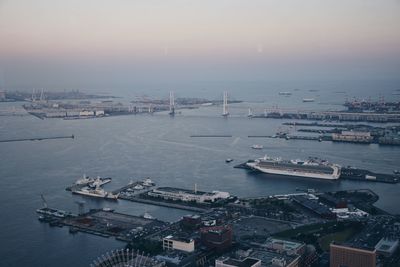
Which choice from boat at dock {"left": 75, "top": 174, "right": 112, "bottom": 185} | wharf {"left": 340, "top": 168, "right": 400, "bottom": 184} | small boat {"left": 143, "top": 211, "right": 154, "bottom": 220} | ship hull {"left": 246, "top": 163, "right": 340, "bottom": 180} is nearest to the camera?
small boat {"left": 143, "top": 211, "right": 154, "bottom": 220}

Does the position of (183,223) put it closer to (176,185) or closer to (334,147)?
(176,185)

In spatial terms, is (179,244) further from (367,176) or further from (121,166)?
(121,166)

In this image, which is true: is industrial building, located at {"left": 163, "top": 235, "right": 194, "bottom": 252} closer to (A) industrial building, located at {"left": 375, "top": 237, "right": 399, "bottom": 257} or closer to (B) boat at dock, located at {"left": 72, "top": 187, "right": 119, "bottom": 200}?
(A) industrial building, located at {"left": 375, "top": 237, "right": 399, "bottom": 257}

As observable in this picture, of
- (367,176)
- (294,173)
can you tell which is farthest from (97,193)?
(367,176)

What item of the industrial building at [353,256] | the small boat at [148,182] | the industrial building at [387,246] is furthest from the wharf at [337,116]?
the industrial building at [353,256]

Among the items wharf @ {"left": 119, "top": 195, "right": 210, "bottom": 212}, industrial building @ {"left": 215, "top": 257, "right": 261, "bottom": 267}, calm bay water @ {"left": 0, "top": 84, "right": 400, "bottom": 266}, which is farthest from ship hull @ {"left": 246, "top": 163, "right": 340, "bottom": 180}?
industrial building @ {"left": 215, "top": 257, "right": 261, "bottom": 267}

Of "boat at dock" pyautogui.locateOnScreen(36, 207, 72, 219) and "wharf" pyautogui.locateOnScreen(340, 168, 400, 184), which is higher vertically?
"wharf" pyautogui.locateOnScreen(340, 168, 400, 184)
